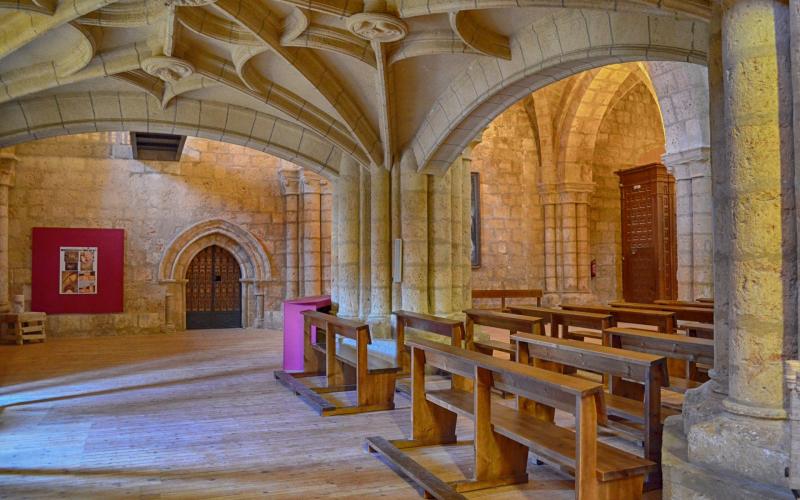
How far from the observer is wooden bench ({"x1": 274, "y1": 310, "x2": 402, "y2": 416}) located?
16.3ft

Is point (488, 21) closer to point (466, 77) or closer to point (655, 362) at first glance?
point (466, 77)

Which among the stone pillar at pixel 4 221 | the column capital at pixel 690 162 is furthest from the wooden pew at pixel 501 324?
the stone pillar at pixel 4 221

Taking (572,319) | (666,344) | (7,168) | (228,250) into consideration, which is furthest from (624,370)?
(7,168)

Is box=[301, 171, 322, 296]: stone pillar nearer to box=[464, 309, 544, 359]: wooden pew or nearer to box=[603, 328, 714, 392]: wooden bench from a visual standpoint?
box=[464, 309, 544, 359]: wooden pew

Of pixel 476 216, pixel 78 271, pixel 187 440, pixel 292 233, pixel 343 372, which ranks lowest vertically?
pixel 187 440

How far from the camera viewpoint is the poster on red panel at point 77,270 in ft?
33.6

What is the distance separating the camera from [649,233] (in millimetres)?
11156

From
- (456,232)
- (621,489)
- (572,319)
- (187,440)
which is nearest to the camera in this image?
(621,489)

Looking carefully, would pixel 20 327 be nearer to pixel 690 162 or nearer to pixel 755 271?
pixel 690 162

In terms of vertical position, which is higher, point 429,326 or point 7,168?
point 7,168

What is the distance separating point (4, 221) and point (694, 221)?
9.62 metres

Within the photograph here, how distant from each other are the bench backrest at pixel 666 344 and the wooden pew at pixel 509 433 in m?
1.01

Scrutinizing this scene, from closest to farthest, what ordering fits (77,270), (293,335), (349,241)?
(293,335), (349,241), (77,270)

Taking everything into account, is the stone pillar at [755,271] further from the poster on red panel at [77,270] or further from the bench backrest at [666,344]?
the poster on red panel at [77,270]
